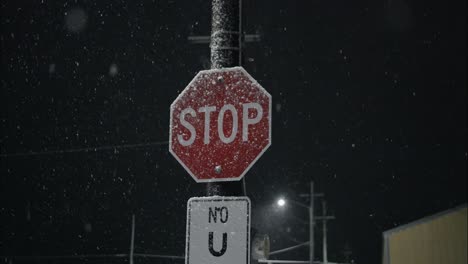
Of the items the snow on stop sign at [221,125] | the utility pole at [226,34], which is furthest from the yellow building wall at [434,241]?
the snow on stop sign at [221,125]

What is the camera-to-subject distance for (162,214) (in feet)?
210

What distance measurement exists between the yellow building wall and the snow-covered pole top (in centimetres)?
1568

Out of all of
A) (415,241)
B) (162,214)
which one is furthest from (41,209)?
(415,241)

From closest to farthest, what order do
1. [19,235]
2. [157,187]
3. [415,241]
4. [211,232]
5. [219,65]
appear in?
[211,232]
[219,65]
[415,241]
[19,235]
[157,187]

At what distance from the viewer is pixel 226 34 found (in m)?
5.26

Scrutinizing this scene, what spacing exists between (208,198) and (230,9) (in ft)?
5.36

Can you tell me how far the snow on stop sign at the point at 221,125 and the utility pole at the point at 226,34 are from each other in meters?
0.23

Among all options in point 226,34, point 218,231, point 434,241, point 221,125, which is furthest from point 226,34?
point 434,241

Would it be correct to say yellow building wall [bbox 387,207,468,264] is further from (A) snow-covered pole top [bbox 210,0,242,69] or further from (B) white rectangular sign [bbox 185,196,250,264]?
(B) white rectangular sign [bbox 185,196,250,264]

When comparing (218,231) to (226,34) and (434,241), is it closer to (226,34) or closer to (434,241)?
(226,34)

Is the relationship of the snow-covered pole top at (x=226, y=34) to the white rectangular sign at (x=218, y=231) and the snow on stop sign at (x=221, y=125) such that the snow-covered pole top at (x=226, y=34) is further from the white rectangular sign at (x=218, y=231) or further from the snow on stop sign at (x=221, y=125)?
the white rectangular sign at (x=218, y=231)

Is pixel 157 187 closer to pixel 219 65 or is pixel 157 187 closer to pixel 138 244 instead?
pixel 138 244

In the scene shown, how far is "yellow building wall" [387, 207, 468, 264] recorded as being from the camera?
1992 cm

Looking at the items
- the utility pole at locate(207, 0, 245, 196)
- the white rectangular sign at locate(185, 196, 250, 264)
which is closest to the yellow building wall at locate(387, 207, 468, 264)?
the utility pole at locate(207, 0, 245, 196)
